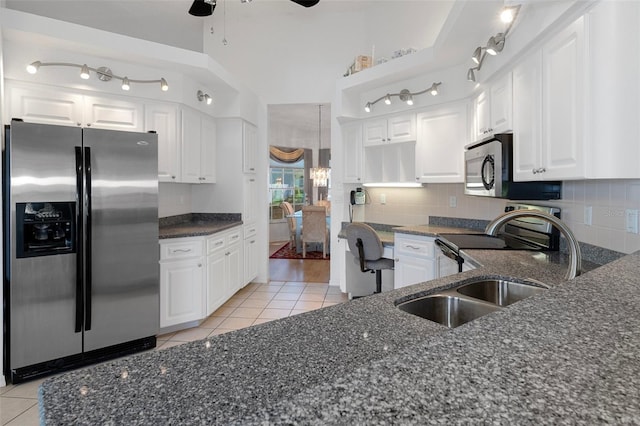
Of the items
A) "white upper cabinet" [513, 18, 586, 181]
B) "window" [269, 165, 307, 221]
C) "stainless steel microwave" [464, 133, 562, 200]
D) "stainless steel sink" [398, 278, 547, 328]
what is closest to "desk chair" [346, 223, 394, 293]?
"stainless steel microwave" [464, 133, 562, 200]

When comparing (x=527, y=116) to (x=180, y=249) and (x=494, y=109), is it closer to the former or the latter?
Answer: (x=494, y=109)

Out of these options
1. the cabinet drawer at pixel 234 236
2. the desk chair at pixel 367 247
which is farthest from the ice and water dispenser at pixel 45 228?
the desk chair at pixel 367 247

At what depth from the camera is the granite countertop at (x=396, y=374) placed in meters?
0.40

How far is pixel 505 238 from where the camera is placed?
8.96 ft

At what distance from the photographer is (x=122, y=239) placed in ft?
→ 8.81

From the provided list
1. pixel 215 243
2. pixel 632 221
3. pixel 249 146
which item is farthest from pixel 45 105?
pixel 632 221

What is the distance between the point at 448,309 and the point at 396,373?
3.30 ft

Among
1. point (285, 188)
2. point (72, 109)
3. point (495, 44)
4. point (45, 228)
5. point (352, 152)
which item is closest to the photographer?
point (495, 44)

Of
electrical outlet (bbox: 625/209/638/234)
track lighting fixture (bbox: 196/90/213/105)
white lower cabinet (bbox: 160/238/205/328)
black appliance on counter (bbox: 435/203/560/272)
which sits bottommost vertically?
white lower cabinet (bbox: 160/238/205/328)

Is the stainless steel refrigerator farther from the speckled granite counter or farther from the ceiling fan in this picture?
the ceiling fan

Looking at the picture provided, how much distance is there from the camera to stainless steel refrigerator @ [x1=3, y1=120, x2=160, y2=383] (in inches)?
90.7

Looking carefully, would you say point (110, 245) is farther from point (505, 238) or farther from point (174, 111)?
point (505, 238)

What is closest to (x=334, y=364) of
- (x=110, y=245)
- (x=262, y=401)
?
(x=262, y=401)

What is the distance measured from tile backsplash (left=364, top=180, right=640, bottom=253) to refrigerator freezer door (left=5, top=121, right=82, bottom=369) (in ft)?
10.5
